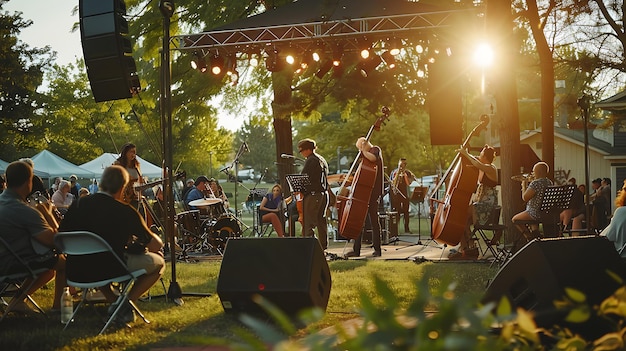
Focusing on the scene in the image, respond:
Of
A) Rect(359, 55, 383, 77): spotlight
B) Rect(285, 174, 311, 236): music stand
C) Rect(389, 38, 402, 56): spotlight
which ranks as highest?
Rect(389, 38, 402, 56): spotlight

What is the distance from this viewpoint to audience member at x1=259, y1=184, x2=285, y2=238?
17.5 metres

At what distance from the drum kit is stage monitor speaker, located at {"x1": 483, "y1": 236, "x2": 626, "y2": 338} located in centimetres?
1034

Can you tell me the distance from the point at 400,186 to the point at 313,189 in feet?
26.7

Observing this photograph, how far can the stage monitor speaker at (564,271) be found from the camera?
5176mm

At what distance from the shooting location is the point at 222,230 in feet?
51.4

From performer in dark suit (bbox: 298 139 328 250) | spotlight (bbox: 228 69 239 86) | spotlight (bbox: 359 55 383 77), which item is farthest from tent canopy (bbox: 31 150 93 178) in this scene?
performer in dark suit (bbox: 298 139 328 250)

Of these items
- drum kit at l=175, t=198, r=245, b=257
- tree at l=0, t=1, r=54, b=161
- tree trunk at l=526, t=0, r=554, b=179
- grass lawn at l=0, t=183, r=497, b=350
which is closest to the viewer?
grass lawn at l=0, t=183, r=497, b=350

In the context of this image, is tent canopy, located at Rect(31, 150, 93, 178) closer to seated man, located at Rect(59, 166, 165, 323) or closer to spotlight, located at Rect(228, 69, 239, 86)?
spotlight, located at Rect(228, 69, 239, 86)

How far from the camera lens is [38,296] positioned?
970 cm

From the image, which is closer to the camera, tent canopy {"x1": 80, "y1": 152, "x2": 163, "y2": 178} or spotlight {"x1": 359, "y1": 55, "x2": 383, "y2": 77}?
spotlight {"x1": 359, "y1": 55, "x2": 383, "y2": 77}

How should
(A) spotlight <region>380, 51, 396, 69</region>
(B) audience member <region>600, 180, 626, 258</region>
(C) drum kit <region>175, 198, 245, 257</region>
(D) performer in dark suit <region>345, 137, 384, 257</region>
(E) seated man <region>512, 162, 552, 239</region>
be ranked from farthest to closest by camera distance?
(A) spotlight <region>380, 51, 396, 69</region> → (C) drum kit <region>175, 198, 245, 257</region> → (D) performer in dark suit <region>345, 137, 384, 257</region> → (E) seated man <region>512, 162, 552, 239</region> → (B) audience member <region>600, 180, 626, 258</region>

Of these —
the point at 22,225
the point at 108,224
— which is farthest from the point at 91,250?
the point at 22,225

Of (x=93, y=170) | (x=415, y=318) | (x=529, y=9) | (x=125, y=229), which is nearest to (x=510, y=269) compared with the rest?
(x=125, y=229)

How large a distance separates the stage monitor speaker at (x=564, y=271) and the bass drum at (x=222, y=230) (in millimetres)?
10513
